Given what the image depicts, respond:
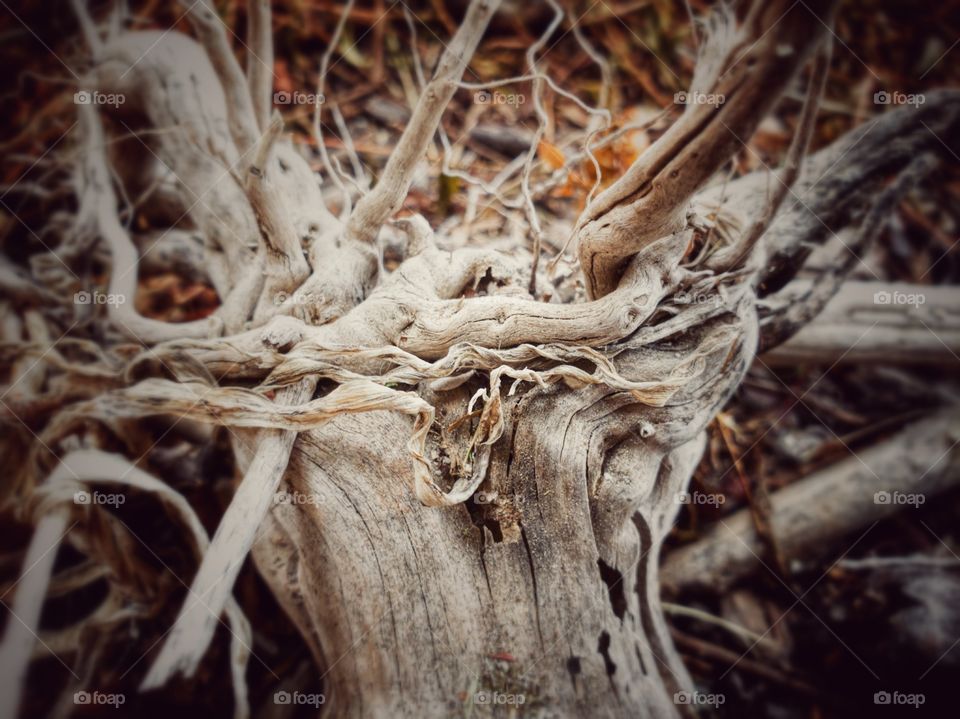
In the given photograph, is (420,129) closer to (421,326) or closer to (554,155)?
(421,326)

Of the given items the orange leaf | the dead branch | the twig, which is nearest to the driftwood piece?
the dead branch

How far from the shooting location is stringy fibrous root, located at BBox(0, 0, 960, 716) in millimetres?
1044

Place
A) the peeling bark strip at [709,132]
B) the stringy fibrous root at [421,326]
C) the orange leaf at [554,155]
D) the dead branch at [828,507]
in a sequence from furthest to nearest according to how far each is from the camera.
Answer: the dead branch at [828,507]
the orange leaf at [554,155]
the stringy fibrous root at [421,326]
the peeling bark strip at [709,132]

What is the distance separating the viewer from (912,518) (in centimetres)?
190

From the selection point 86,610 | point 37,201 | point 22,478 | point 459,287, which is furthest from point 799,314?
point 37,201

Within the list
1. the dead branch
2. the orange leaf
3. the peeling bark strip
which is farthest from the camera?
the dead branch

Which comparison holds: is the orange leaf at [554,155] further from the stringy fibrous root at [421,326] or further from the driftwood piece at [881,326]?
the driftwood piece at [881,326]

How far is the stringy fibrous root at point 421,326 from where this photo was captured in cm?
104

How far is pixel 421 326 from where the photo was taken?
1.16 m

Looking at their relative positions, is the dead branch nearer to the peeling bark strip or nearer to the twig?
the peeling bark strip

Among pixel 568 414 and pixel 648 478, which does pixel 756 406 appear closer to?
pixel 648 478

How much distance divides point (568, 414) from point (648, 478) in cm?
25

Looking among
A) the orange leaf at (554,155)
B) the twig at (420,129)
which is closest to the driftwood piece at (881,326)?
the orange leaf at (554,155)

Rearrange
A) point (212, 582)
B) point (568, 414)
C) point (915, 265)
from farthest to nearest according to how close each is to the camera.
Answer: point (915, 265) < point (568, 414) < point (212, 582)
